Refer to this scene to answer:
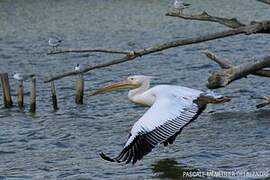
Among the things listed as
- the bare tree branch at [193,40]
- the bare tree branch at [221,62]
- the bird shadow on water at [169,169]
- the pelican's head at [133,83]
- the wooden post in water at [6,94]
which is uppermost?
the bare tree branch at [193,40]

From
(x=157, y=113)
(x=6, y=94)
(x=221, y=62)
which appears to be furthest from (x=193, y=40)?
(x=6, y=94)

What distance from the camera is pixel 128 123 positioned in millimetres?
13383

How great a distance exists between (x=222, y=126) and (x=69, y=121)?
2.92 m

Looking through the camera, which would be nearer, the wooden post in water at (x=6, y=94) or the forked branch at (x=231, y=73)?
the forked branch at (x=231, y=73)

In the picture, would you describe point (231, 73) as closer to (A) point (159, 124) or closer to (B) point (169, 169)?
(A) point (159, 124)

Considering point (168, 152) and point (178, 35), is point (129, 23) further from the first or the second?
point (168, 152)

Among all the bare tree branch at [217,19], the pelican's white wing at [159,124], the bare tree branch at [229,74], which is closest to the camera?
the pelican's white wing at [159,124]

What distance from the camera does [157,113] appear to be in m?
9.13

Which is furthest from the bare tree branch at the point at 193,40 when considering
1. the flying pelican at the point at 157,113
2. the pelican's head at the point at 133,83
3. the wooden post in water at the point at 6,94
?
the wooden post in water at the point at 6,94

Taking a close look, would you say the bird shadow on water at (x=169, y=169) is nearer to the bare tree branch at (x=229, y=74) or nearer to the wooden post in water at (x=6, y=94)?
the bare tree branch at (x=229, y=74)

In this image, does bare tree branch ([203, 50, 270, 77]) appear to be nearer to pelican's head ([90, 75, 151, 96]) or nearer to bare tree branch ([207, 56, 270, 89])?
bare tree branch ([207, 56, 270, 89])

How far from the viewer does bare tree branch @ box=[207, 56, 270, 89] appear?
9320 millimetres

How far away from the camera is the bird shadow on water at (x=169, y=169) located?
30.7 ft

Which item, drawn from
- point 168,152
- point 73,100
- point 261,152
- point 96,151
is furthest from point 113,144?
point 73,100
